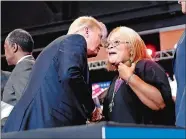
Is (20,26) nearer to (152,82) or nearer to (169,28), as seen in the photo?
(169,28)

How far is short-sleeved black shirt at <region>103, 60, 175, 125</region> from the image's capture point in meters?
1.82

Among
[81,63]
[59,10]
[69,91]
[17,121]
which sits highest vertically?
[59,10]

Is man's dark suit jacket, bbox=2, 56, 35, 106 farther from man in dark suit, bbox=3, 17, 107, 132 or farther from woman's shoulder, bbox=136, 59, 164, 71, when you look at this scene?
woman's shoulder, bbox=136, 59, 164, 71

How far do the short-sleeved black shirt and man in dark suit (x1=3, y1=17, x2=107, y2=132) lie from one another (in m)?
0.13

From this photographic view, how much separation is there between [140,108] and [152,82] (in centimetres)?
12

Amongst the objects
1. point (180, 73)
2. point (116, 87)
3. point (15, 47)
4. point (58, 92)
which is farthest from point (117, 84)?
point (15, 47)

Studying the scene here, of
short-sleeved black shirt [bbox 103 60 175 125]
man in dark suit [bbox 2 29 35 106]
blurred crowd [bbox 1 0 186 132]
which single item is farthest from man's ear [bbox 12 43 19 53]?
short-sleeved black shirt [bbox 103 60 175 125]

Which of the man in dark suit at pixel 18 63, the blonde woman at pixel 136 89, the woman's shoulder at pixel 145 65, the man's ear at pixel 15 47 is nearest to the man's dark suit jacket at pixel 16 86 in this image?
the man in dark suit at pixel 18 63

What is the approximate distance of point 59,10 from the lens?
5242mm

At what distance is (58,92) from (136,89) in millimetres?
318

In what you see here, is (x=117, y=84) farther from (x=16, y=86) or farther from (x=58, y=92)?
(x=16, y=86)

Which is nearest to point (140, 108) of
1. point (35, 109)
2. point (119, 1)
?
point (35, 109)

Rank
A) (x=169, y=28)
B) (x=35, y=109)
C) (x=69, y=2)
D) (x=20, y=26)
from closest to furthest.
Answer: (x=35, y=109) → (x=169, y=28) → (x=69, y=2) → (x=20, y=26)

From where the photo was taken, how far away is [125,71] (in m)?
1.85
